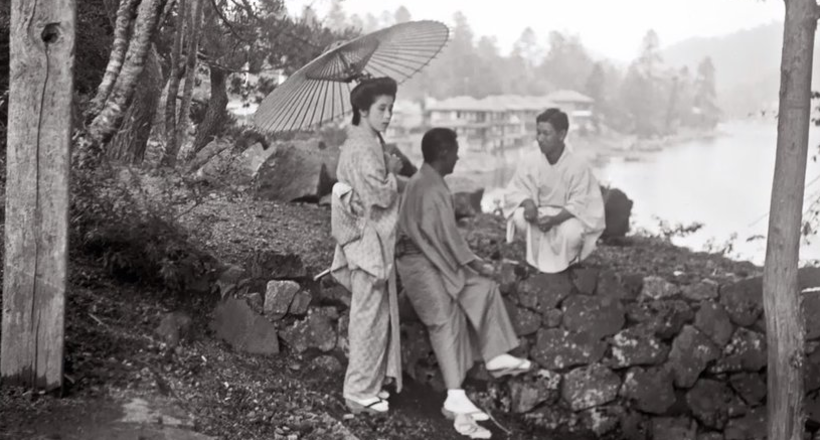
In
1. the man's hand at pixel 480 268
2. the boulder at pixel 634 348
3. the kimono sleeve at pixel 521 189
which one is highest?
the kimono sleeve at pixel 521 189

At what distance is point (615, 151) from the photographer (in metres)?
16.1

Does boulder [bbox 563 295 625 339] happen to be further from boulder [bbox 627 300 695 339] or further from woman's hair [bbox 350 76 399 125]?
woman's hair [bbox 350 76 399 125]

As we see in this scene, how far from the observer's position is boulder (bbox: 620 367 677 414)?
5.56m

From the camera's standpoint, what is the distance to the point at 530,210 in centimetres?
546

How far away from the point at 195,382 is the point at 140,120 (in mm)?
2711

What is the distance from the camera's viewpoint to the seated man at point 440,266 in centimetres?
509

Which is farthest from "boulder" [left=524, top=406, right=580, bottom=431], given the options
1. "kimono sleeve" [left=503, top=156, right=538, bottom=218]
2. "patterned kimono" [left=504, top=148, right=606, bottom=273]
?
"kimono sleeve" [left=503, top=156, right=538, bottom=218]

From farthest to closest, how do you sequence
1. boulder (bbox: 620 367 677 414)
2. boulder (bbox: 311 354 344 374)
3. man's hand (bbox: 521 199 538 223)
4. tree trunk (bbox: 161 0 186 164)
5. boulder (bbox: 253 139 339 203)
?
1. boulder (bbox: 253 139 339 203)
2. tree trunk (bbox: 161 0 186 164)
3. boulder (bbox: 620 367 677 414)
4. man's hand (bbox: 521 199 538 223)
5. boulder (bbox: 311 354 344 374)

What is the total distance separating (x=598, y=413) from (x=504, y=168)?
10.9m

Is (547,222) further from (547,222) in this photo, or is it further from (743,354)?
(743,354)

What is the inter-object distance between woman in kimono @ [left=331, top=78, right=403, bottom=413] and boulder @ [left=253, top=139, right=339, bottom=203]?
10.3 ft

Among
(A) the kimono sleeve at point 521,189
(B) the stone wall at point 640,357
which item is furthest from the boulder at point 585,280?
(A) the kimono sleeve at point 521,189

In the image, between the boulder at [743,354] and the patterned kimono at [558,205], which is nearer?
the patterned kimono at [558,205]

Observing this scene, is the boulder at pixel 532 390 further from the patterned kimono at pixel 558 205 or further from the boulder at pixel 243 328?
the boulder at pixel 243 328
